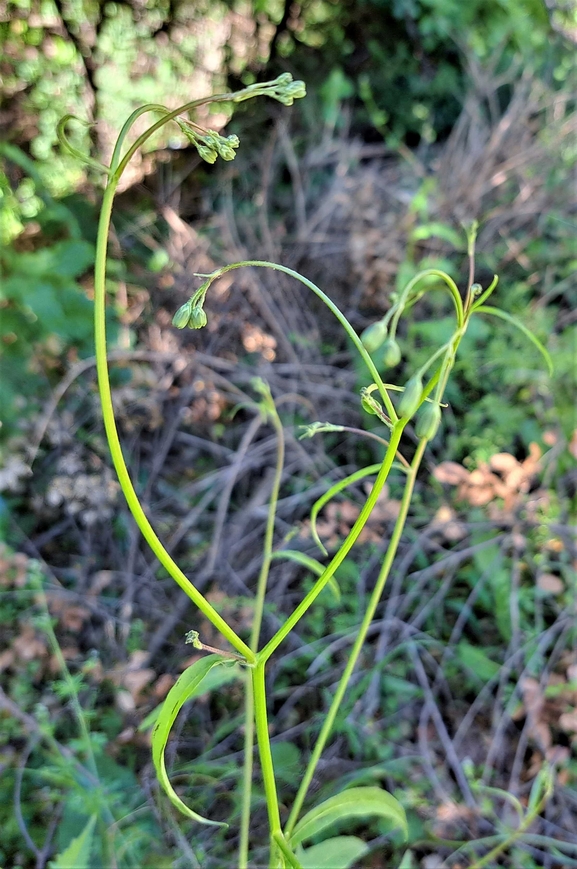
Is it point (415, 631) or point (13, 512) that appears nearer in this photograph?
point (415, 631)

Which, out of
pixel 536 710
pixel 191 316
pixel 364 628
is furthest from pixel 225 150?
pixel 536 710

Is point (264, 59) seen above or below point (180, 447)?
above

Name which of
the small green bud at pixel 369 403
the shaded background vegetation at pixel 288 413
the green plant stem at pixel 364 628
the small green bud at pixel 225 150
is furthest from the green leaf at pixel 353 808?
the small green bud at pixel 225 150

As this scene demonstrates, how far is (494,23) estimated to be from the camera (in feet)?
8.02

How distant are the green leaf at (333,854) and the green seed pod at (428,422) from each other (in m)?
0.65

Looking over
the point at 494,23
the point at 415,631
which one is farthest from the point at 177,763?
the point at 494,23

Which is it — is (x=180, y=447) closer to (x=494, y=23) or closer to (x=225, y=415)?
(x=225, y=415)

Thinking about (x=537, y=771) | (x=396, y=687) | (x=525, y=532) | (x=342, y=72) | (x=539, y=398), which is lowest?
(x=537, y=771)

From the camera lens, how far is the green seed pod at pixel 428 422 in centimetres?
47

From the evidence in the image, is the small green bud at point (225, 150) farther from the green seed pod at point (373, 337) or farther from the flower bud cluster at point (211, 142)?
the green seed pod at point (373, 337)

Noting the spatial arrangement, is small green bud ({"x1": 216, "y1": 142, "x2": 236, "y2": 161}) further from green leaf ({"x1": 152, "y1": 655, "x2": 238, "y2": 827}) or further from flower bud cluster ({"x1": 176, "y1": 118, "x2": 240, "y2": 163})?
green leaf ({"x1": 152, "y1": 655, "x2": 238, "y2": 827})

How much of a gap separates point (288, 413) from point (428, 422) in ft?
4.77

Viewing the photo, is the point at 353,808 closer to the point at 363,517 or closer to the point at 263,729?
the point at 263,729

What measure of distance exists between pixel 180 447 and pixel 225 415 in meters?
0.18
